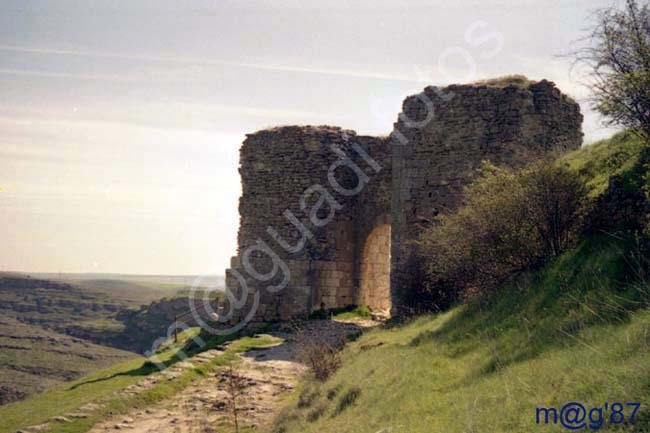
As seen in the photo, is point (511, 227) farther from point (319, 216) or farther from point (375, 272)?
point (375, 272)

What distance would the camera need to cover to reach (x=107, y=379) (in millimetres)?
16109

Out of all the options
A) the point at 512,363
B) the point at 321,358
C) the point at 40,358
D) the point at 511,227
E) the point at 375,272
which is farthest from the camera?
the point at 40,358

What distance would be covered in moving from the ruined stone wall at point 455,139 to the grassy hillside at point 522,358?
2623 mm

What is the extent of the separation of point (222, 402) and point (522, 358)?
21.7ft

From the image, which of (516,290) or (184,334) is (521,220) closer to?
(516,290)

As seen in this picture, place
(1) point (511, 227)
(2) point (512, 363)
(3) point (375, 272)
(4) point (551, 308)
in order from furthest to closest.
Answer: (3) point (375, 272) < (1) point (511, 227) < (4) point (551, 308) < (2) point (512, 363)

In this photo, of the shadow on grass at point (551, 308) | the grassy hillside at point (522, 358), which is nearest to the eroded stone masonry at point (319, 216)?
the grassy hillside at point (522, 358)

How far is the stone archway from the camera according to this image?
18906 millimetres

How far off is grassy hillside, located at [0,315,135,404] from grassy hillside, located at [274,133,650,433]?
91.6ft

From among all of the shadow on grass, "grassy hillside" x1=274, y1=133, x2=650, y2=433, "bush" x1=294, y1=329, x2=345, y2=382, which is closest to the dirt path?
"bush" x1=294, y1=329, x2=345, y2=382

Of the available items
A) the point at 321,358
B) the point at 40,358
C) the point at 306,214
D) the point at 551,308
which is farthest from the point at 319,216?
the point at 40,358

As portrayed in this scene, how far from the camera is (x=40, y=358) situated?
1758 inches

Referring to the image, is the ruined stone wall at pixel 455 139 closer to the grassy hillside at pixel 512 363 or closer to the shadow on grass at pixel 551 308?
the grassy hillside at pixel 512 363

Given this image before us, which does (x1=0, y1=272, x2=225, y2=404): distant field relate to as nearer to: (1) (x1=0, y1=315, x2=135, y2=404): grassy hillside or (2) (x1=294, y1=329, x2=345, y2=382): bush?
(1) (x1=0, y1=315, x2=135, y2=404): grassy hillside
